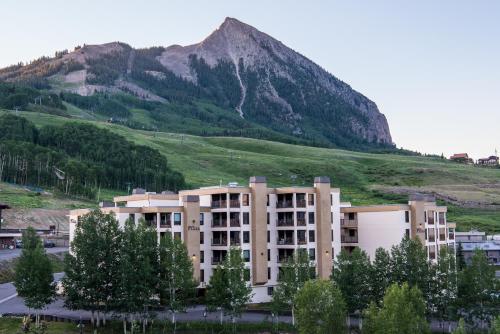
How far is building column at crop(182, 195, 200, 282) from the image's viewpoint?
322 ft

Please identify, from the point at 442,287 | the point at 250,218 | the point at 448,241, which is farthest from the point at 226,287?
the point at 448,241

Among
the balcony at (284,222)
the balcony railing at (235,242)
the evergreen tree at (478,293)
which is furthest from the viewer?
the balcony at (284,222)

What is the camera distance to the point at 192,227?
98938 millimetres

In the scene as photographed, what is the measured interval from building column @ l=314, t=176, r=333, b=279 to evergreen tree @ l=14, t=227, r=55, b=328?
1684 inches

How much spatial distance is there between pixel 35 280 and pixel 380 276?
143ft

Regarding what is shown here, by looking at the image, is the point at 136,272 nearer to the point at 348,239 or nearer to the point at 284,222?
the point at 284,222

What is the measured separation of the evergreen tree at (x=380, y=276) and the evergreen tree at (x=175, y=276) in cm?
2294

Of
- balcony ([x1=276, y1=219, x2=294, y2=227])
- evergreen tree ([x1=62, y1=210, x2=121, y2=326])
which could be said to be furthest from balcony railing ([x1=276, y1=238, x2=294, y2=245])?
evergreen tree ([x1=62, y1=210, x2=121, y2=326])

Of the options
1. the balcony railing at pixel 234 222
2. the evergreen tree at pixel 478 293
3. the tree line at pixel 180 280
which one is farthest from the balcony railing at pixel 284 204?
the evergreen tree at pixel 478 293

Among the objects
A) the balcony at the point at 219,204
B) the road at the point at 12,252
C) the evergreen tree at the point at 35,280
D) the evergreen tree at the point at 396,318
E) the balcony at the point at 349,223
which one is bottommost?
the evergreen tree at the point at 396,318

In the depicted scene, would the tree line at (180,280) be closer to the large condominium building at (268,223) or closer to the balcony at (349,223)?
the large condominium building at (268,223)

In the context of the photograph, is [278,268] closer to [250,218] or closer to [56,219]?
[250,218]

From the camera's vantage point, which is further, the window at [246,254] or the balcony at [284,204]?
the balcony at [284,204]

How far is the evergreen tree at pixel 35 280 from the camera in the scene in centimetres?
8150
